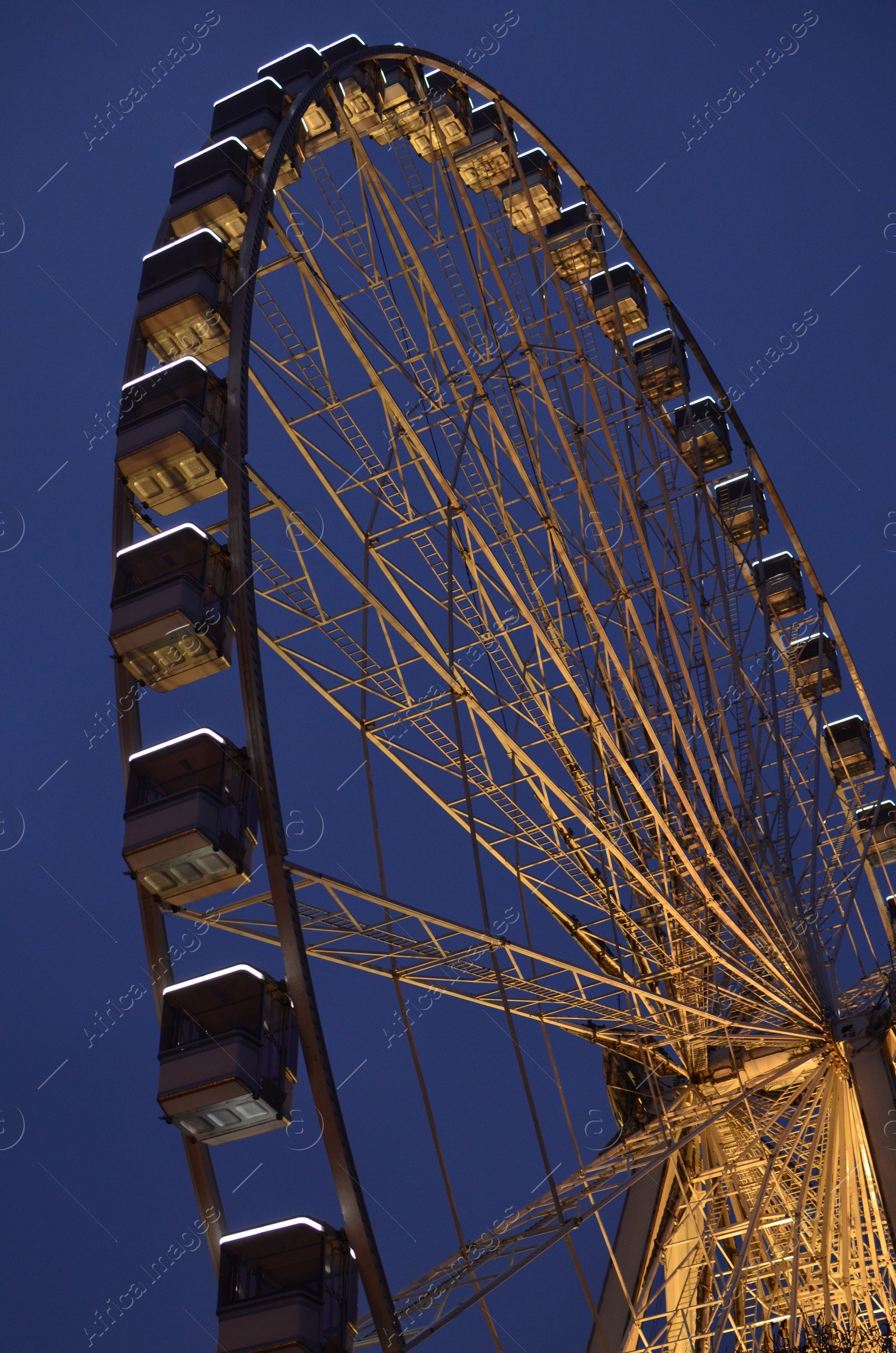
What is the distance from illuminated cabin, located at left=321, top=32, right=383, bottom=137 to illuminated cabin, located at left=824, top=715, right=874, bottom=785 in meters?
14.4

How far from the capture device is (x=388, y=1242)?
8569 centimetres

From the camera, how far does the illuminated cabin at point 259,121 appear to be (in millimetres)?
15281

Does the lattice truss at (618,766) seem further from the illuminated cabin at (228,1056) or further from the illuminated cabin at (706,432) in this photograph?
the illuminated cabin at (228,1056)

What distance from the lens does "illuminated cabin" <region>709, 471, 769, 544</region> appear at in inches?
966

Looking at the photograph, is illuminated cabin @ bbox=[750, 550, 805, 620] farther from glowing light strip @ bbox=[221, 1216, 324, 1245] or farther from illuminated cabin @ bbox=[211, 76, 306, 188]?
glowing light strip @ bbox=[221, 1216, 324, 1245]

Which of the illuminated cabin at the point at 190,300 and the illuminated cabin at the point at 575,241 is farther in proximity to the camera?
the illuminated cabin at the point at 575,241

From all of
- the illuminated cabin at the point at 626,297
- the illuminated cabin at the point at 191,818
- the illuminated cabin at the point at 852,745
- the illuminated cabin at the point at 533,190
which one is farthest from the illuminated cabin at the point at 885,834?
the illuminated cabin at the point at 191,818

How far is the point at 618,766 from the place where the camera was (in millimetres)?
20750

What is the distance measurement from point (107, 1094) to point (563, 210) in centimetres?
6729

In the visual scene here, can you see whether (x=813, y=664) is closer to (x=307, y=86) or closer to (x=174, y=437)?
(x=307, y=86)

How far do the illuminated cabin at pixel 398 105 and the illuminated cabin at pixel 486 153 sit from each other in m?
1.19

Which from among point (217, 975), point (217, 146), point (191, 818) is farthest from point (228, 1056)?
point (217, 146)

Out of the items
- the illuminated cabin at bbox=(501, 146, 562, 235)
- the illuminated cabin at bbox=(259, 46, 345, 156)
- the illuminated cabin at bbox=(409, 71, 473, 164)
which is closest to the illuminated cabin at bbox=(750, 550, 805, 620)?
the illuminated cabin at bbox=(501, 146, 562, 235)

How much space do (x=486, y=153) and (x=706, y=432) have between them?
223 inches
